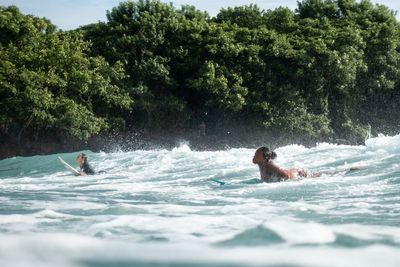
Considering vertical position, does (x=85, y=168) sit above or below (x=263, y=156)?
below

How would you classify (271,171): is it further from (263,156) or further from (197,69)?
(197,69)

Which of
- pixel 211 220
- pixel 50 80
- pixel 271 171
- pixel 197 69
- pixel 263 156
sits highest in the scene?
pixel 197 69

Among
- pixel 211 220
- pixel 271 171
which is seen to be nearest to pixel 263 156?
pixel 271 171

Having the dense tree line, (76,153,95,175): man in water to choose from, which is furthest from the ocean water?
the dense tree line

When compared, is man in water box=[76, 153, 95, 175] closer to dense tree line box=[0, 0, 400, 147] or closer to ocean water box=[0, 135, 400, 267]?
ocean water box=[0, 135, 400, 267]

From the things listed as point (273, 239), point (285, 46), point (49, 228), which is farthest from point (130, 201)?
point (285, 46)

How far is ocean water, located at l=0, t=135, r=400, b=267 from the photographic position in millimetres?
2156

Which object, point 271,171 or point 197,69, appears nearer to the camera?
point 271,171

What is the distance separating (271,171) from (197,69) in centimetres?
1642

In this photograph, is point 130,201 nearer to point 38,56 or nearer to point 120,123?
point 38,56

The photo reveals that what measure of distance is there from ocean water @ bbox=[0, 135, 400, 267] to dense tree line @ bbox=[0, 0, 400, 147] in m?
11.0

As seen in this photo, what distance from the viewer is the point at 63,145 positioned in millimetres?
22703

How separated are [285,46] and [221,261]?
22238mm

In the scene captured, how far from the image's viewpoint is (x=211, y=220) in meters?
4.53
